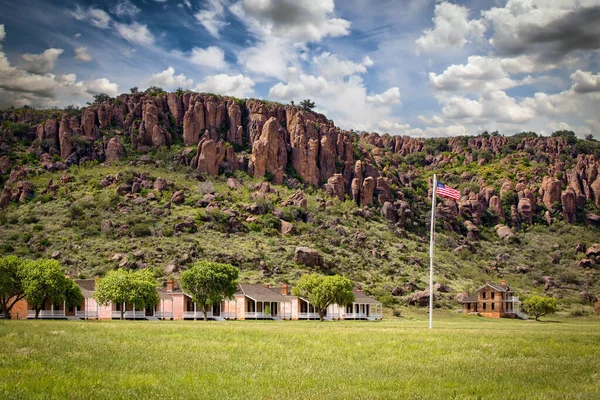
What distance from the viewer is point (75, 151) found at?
168 metres

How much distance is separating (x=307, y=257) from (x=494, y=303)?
3430cm

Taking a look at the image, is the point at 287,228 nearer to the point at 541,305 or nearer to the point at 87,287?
the point at 87,287

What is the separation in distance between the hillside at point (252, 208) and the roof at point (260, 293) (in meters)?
13.3

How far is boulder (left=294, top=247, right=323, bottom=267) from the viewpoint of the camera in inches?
4557

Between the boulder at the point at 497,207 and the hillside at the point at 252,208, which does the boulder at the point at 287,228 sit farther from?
the boulder at the point at 497,207

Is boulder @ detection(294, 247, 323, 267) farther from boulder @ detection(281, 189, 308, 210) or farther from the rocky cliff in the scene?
the rocky cliff

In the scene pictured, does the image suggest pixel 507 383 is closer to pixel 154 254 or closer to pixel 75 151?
pixel 154 254

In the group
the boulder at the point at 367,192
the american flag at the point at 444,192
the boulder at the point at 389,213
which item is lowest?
the american flag at the point at 444,192

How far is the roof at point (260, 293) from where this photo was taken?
8723cm

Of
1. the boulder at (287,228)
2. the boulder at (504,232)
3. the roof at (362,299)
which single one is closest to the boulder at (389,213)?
the boulder at (504,232)

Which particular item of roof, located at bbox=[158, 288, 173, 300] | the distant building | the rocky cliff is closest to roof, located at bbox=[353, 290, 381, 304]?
the distant building

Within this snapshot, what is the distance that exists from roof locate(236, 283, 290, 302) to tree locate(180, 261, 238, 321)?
9.82 meters

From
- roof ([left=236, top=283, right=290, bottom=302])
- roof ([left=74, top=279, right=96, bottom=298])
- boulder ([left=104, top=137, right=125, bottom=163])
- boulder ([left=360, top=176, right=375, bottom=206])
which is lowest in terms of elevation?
roof ([left=236, top=283, right=290, bottom=302])

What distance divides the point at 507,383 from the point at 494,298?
87550mm
